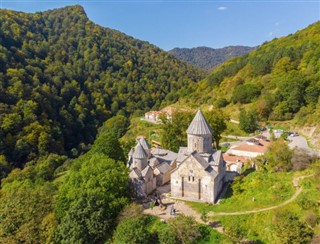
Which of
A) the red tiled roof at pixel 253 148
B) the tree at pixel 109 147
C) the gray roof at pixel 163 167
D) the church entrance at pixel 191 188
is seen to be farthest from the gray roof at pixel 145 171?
the red tiled roof at pixel 253 148

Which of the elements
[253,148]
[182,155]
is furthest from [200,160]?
[253,148]

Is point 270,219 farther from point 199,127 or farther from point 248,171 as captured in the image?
point 199,127

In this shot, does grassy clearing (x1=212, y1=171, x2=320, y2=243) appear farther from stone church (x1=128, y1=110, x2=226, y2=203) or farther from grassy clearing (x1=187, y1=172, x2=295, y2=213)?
stone church (x1=128, y1=110, x2=226, y2=203)

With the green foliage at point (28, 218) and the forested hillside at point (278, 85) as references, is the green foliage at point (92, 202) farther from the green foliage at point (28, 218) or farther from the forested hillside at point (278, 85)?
the forested hillside at point (278, 85)

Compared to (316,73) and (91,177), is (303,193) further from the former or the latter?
(316,73)

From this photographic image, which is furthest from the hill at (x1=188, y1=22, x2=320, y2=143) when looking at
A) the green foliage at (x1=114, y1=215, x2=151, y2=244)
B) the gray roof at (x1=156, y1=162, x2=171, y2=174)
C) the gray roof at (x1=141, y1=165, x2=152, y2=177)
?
the green foliage at (x1=114, y1=215, x2=151, y2=244)

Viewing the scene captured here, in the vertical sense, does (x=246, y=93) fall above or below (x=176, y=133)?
above
